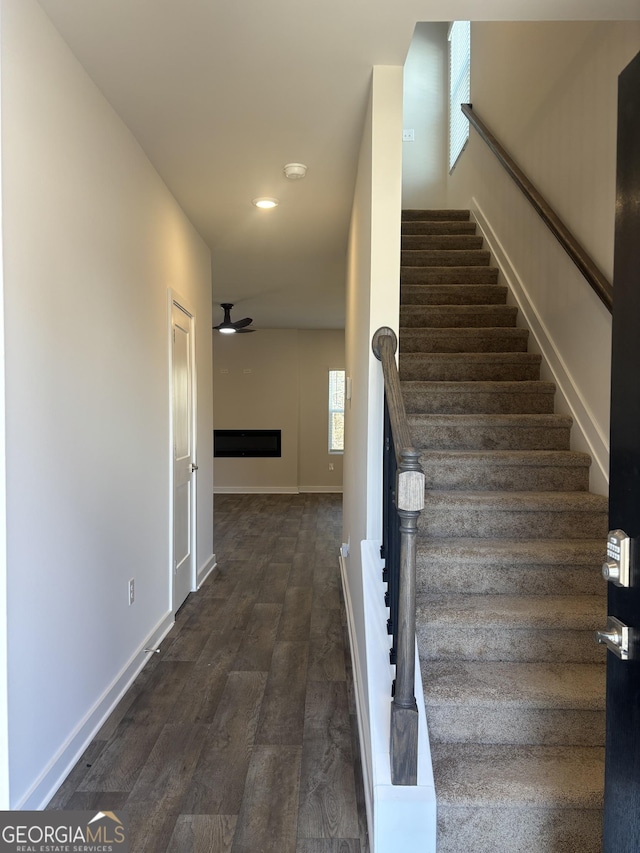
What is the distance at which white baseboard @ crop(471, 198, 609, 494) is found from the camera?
2531 millimetres

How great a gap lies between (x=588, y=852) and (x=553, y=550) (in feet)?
3.15

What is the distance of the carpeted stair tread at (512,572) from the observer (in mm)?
2121

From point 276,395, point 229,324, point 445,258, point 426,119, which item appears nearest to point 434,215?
point 445,258

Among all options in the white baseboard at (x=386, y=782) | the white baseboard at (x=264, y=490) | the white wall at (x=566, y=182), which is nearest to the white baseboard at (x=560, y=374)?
the white wall at (x=566, y=182)

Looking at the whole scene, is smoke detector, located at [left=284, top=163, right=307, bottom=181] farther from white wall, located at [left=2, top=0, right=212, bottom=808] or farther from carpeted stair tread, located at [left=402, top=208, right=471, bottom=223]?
carpeted stair tread, located at [left=402, top=208, right=471, bottom=223]

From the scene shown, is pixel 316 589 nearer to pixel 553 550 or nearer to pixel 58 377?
pixel 553 550

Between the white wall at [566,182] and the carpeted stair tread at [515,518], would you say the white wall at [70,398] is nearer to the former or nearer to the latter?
the carpeted stair tread at [515,518]

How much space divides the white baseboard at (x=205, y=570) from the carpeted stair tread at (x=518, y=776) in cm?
277

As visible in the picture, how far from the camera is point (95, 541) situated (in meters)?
2.22

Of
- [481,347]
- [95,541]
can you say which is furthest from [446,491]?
[95,541]

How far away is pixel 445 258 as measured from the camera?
166 inches

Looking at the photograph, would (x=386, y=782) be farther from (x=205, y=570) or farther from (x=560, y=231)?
(x=205, y=570)

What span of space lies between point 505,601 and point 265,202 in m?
2.78

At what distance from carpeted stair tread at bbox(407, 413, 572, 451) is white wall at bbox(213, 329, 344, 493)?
621 cm
